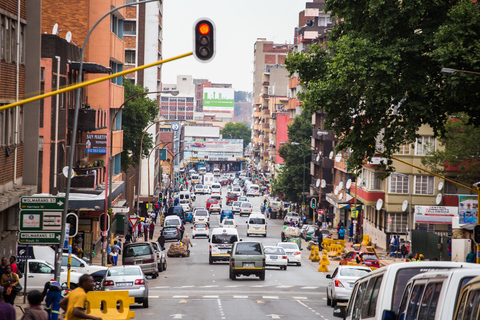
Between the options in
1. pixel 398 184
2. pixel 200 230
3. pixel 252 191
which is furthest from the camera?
pixel 252 191

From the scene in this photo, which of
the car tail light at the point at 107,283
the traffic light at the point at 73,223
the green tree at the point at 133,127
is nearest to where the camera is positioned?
the traffic light at the point at 73,223

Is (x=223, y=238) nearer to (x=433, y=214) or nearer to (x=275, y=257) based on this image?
(x=275, y=257)

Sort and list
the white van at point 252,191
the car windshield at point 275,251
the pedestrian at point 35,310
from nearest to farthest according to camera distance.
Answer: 1. the pedestrian at point 35,310
2. the car windshield at point 275,251
3. the white van at point 252,191

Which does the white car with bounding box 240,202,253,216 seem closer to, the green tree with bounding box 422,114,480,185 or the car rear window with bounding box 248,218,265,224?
the car rear window with bounding box 248,218,265,224

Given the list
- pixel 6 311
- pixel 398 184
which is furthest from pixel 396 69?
pixel 398 184

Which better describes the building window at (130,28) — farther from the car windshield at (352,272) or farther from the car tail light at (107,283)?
the car windshield at (352,272)

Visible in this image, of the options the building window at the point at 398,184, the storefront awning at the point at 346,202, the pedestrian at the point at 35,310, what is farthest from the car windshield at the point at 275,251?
the pedestrian at the point at 35,310

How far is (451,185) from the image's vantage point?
53.7 meters

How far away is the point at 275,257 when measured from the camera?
40.5m

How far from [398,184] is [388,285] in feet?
152

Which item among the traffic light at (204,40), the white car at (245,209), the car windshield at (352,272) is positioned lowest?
the white car at (245,209)

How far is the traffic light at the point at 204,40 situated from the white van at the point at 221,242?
29.4 m

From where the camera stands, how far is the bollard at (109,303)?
61.6ft

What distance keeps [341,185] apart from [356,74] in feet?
148
